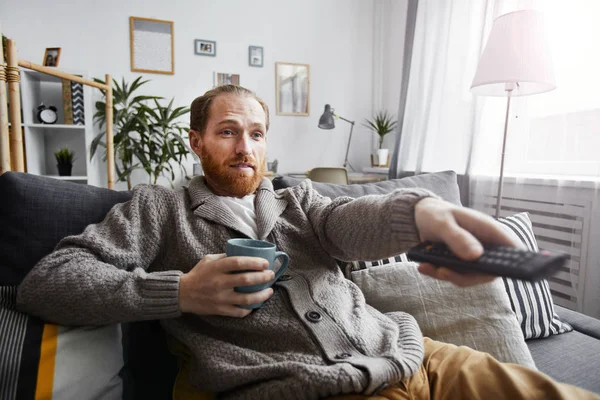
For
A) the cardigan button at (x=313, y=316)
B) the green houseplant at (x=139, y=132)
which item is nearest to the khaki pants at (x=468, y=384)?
the cardigan button at (x=313, y=316)

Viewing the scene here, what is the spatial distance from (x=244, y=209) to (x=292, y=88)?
293 cm

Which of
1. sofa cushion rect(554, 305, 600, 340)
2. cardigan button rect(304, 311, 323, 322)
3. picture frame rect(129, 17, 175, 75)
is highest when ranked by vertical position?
picture frame rect(129, 17, 175, 75)

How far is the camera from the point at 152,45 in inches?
128

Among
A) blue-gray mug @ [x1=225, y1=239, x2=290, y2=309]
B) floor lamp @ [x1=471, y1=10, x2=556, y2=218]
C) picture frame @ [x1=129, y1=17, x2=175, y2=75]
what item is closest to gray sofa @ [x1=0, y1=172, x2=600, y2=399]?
blue-gray mug @ [x1=225, y1=239, x2=290, y2=309]

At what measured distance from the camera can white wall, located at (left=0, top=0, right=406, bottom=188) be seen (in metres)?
3.08

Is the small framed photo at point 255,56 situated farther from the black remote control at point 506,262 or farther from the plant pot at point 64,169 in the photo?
the black remote control at point 506,262

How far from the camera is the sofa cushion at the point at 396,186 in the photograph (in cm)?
129

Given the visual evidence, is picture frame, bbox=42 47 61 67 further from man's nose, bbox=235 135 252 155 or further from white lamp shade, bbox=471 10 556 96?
white lamp shade, bbox=471 10 556 96

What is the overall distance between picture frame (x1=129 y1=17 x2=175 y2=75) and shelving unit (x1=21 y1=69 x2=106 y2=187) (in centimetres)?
52

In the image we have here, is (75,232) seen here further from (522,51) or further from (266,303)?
(522,51)

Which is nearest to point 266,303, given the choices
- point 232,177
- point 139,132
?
point 232,177

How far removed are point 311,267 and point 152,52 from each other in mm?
3126

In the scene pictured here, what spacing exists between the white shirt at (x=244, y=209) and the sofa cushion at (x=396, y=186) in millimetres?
256

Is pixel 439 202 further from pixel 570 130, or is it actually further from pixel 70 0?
pixel 70 0
